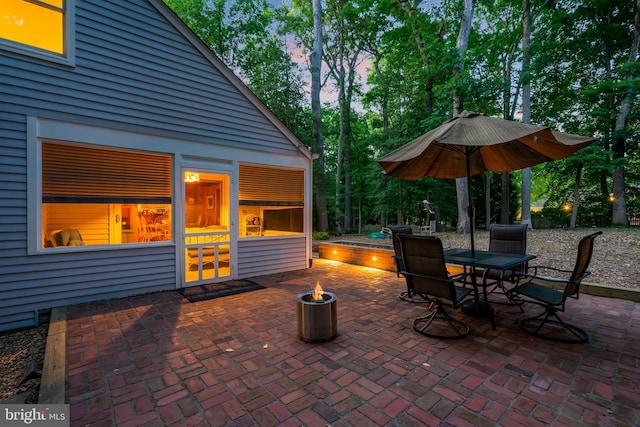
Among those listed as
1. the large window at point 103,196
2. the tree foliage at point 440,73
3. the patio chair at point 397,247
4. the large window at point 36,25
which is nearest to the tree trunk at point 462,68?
the tree foliage at point 440,73

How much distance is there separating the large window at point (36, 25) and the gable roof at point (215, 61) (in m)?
1.31

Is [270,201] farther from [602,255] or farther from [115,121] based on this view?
[602,255]

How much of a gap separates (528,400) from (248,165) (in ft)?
18.0

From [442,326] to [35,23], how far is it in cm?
679

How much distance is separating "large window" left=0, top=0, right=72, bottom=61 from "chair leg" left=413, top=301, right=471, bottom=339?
6043 millimetres

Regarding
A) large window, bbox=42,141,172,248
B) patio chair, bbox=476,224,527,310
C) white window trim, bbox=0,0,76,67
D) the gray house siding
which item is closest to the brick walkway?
patio chair, bbox=476,224,527,310

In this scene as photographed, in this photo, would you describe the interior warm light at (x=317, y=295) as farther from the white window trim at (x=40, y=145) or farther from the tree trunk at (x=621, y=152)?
the tree trunk at (x=621, y=152)

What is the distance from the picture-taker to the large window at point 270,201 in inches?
233

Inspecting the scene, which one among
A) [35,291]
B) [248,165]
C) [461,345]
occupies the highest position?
[248,165]

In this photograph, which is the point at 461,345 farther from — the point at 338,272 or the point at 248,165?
the point at 248,165

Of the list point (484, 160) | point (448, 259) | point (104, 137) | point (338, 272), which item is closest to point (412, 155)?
point (448, 259)

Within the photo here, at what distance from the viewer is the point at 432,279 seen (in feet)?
10.2

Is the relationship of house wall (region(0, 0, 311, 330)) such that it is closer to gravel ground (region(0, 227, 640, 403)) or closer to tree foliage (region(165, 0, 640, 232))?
gravel ground (region(0, 227, 640, 403))

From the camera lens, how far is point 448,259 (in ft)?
11.7
